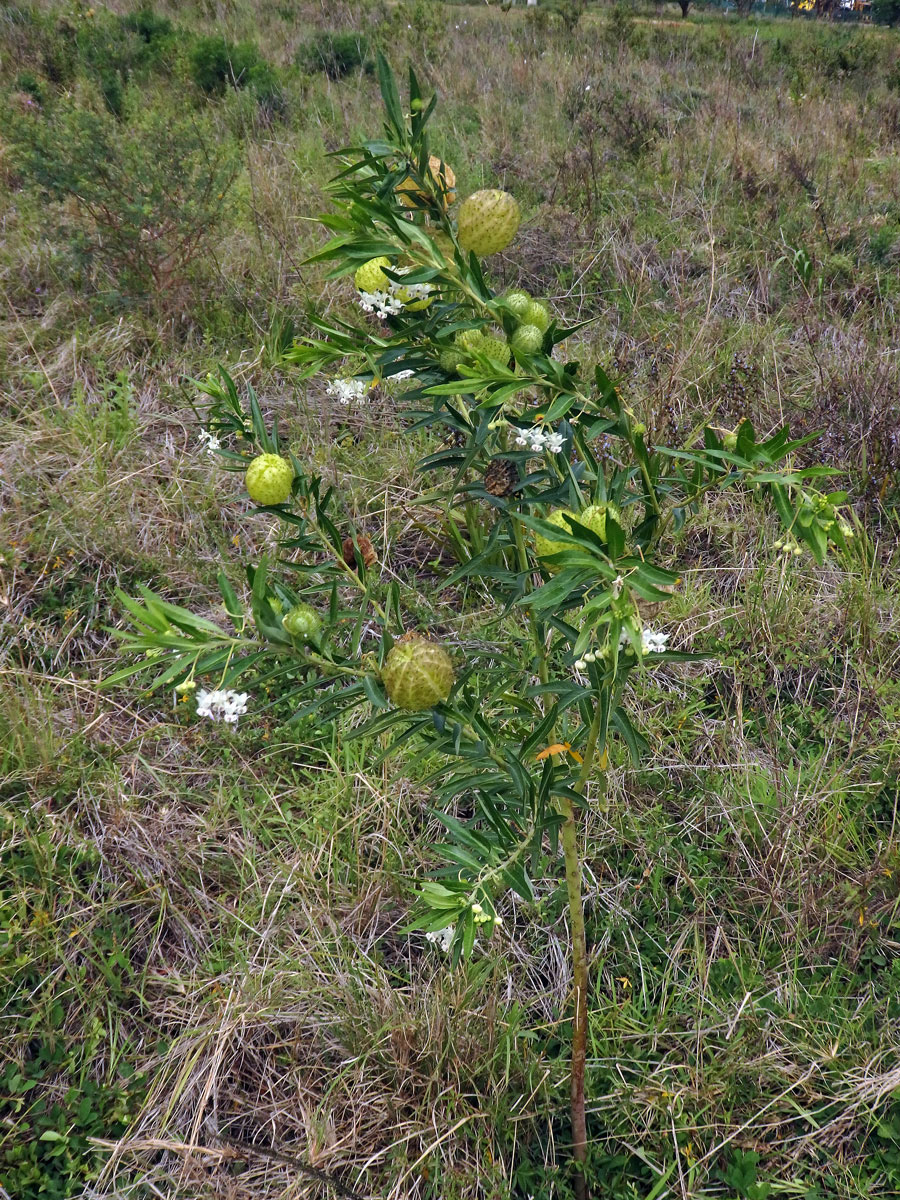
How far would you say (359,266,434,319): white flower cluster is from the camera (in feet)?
3.66

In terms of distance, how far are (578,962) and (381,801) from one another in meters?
0.82

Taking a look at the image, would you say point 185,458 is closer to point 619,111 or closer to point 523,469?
point 523,469

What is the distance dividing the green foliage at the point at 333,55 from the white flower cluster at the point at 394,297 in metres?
7.37

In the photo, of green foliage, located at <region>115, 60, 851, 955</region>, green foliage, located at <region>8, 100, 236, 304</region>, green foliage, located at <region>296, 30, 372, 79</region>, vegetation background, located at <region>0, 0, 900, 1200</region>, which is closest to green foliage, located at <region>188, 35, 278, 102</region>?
green foliage, located at <region>296, 30, 372, 79</region>

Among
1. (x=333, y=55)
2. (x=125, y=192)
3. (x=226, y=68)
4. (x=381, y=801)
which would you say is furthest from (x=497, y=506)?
(x=333, y=55)

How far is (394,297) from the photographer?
1.14 meters

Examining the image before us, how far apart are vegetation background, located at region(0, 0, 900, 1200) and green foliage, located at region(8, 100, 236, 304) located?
0.07 feet

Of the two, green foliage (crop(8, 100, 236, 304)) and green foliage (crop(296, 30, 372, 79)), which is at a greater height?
green foliage (crop(296, 30, 372, 79))

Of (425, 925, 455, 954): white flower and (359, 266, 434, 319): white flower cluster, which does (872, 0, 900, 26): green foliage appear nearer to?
(359, 266, 434, 319): white flower cluster

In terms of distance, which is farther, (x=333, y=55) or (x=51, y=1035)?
(x=333, y=55)

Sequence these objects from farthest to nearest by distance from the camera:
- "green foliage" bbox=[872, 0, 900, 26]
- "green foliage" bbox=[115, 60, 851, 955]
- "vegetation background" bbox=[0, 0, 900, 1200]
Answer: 1. "green foliage" bbox=[872, 0, 900, 26]
2. "vegetation background" bbox=[0, 0, 900, 1200]
3. "green foliage" bbox=[115, 60, 851, 955]

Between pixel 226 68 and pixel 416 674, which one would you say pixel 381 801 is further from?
pixel 226 68

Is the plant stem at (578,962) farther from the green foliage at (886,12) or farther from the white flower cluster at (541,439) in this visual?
the green foliage at (886,12)

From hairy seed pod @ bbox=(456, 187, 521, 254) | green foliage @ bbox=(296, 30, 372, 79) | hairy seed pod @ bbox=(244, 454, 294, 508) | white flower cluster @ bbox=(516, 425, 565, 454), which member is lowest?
hairy seed pod @ bbox=(244, 454, 294, 508)
